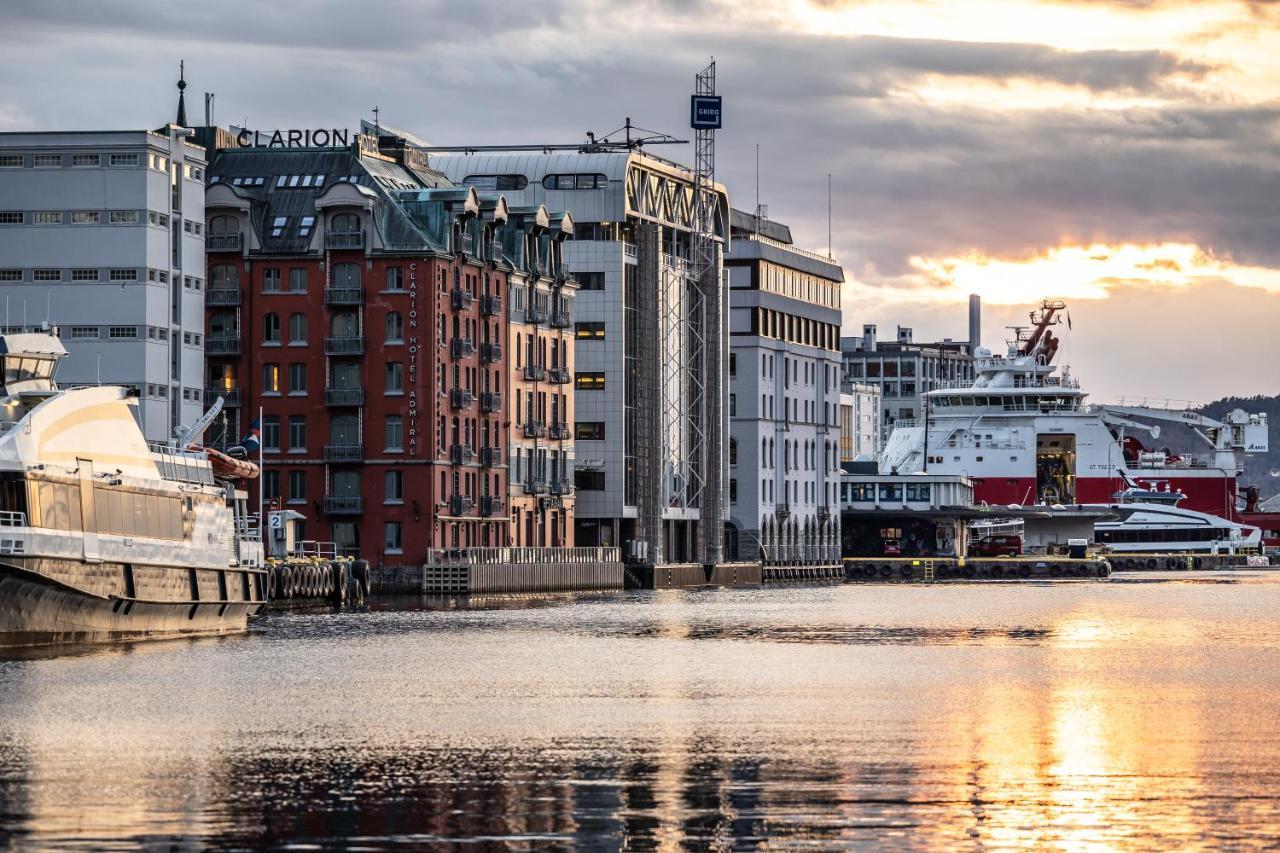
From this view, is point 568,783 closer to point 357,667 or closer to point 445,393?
point 357,667

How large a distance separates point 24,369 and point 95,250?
201ft

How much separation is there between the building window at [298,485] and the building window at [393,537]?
17.7ft

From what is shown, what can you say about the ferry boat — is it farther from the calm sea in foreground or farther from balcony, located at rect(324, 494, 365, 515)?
balcony, located at rect(324, 494, 365, 515)

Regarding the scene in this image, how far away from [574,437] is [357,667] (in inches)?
4348

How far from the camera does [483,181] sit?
629ft

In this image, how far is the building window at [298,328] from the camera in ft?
500

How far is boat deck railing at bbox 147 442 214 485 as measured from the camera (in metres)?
88.2

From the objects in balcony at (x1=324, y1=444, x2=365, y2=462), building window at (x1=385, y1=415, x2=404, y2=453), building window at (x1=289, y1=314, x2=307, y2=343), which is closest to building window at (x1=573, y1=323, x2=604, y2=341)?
building window at (x1=385, y1=415, x2=404, y2=453)

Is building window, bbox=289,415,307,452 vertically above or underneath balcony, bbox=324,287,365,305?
underneath

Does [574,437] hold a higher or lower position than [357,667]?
higher

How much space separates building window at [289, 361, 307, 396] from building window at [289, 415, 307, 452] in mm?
1728

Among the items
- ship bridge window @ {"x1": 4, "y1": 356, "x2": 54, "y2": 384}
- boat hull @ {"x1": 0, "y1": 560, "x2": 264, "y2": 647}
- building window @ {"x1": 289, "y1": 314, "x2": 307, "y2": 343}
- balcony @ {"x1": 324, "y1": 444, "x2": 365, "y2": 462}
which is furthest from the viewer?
building window @ {"x1": 289, "y1": 314, "x2": 307, "y2": 343}

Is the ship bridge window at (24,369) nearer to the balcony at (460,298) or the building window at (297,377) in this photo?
A: the building window at (297,377)

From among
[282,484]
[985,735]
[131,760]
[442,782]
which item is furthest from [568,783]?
[282,484]
